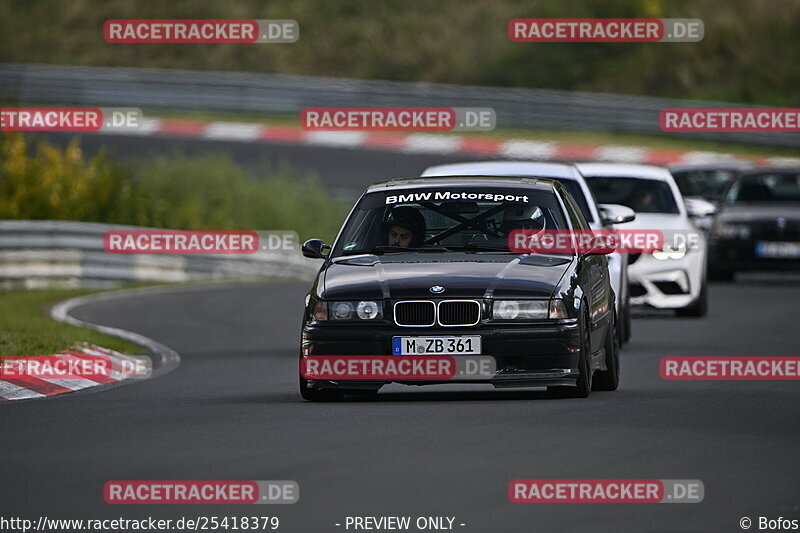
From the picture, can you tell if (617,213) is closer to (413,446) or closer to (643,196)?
(643,196)

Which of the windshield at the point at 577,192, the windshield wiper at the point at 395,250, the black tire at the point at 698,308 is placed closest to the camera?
the windshield wiper at the point at 395,250

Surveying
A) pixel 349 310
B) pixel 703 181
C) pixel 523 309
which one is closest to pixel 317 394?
pixel 349 310

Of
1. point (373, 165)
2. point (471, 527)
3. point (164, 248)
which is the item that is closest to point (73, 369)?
point (471, 527)

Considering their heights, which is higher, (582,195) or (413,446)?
(582,195)

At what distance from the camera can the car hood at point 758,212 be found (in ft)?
82.8

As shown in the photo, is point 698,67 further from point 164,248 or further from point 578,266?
point 578,266

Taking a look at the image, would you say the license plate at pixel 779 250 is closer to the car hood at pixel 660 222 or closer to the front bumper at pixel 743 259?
the front bumper at pixel 743 259

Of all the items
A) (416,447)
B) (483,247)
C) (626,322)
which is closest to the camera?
(416,447)

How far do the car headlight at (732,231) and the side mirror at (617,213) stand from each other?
→ 333 inches

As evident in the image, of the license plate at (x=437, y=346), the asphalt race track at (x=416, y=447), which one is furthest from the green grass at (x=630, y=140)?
the license plate at (x=437, y=346)

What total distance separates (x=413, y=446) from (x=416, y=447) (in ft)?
0.14

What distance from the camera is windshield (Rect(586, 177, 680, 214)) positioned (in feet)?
66.8

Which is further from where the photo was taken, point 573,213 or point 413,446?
point 573,213

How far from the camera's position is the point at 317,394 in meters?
12.0
